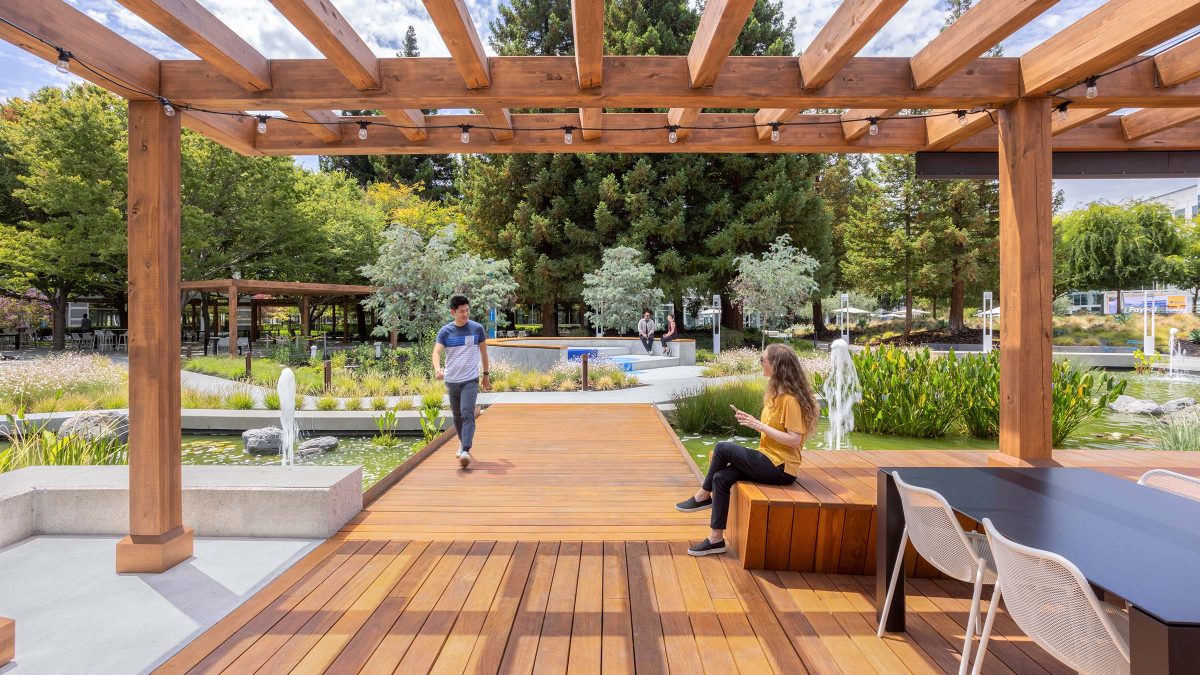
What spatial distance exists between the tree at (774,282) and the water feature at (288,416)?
1584cm

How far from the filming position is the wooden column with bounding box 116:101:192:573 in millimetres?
3238

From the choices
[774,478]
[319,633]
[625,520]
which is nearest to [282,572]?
[319,633]

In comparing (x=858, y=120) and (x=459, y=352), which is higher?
(x=858, y=120)

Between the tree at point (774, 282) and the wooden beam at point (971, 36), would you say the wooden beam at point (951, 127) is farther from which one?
the tree at point (774, 282)

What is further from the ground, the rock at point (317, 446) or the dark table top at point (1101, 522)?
the dark table top at point (1101, 522)

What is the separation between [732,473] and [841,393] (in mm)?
5419

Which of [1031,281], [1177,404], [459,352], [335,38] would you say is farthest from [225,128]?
[1177,404]

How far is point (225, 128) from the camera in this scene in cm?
405

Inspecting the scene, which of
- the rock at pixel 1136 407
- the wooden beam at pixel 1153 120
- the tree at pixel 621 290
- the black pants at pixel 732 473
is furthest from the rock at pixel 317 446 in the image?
the tree at pixel 621 290

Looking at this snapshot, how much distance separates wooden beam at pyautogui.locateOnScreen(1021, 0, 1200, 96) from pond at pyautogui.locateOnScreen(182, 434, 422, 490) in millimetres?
6301

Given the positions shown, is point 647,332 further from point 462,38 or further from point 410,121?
point 462,38

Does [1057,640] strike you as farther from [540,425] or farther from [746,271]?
[746,271]

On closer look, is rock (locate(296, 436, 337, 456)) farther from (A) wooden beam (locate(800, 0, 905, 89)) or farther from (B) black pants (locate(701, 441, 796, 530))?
(A) wooden beam (locate(800, 0, 905, 89))

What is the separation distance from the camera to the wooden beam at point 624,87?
11.4 feet
